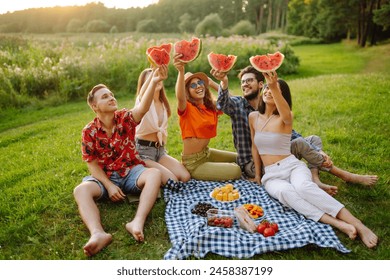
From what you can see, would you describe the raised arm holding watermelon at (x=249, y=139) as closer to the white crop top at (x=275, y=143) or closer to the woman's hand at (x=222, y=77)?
the woman's hand at (x=222, y=77)

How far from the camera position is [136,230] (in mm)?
3574

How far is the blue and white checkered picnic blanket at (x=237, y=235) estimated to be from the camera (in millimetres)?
3355

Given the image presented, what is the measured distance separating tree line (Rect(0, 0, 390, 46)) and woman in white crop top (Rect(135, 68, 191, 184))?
7512mm

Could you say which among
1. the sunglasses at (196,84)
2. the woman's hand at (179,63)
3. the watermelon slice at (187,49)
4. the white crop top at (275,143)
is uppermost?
the watermelon slice at (187,49)

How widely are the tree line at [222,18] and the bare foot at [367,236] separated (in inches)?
411

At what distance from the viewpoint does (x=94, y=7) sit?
53.7 ft

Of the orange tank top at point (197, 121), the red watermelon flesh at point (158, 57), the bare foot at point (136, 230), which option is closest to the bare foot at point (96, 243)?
the bare foot at point (136, 230)

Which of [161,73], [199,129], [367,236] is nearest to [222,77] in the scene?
[199,129]

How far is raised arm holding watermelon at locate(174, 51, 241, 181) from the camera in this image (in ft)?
15.6

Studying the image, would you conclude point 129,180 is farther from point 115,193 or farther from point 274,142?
point 274,142

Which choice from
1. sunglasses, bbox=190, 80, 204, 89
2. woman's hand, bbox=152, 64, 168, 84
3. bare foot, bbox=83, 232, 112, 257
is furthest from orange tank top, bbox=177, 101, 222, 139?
bare foot, bbox=83, 232, 112, 257

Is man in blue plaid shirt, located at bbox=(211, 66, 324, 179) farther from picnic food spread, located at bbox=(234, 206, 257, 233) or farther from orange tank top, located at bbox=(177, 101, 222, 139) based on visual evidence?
picnic food spread, located at bbox=(234, 206, 257, 233)

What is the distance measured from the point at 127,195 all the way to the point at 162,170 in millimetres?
575
